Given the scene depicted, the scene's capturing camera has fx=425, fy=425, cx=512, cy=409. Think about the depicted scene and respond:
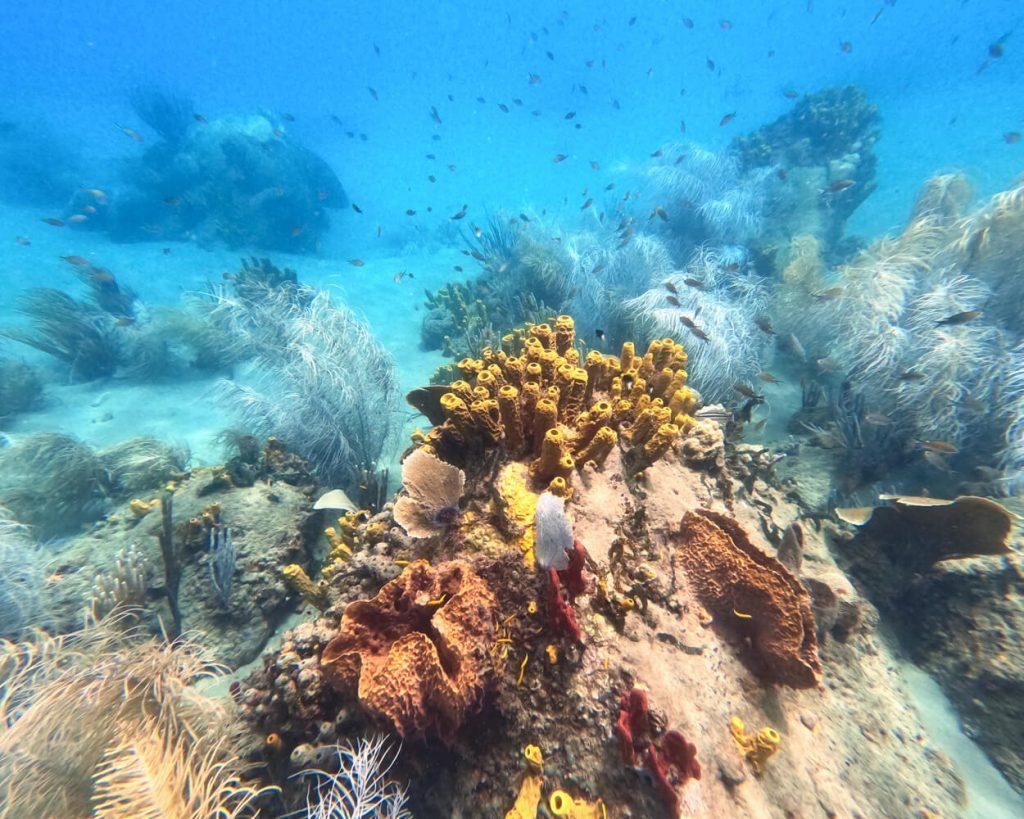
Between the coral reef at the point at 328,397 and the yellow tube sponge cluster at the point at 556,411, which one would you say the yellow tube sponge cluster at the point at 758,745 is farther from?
the coral reef at the point at 328,397

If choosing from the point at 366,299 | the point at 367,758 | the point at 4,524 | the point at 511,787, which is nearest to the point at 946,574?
the point at 511,787

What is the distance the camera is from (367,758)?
196 cm

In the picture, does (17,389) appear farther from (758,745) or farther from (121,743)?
(758,745)

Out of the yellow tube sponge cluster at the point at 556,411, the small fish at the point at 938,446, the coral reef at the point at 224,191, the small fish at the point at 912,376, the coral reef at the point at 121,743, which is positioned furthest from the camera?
the coral reef at the point at 224,191

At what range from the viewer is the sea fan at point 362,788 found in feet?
5.92

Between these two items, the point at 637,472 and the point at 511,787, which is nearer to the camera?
the point at 511,787

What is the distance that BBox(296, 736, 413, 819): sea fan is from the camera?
1804 mm

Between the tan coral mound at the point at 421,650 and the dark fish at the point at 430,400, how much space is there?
1742 mm

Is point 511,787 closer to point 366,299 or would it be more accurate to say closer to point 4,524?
point 4,524

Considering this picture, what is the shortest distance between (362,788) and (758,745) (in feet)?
5.84

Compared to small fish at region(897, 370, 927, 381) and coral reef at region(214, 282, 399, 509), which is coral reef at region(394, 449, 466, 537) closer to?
coral reef at region(214, 282, 399, 509)

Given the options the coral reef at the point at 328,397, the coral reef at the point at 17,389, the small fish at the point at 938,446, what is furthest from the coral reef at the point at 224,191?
the small fish at the point at 938,446

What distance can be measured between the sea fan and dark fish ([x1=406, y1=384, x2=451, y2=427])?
2.25 m

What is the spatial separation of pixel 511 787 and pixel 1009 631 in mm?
4566
